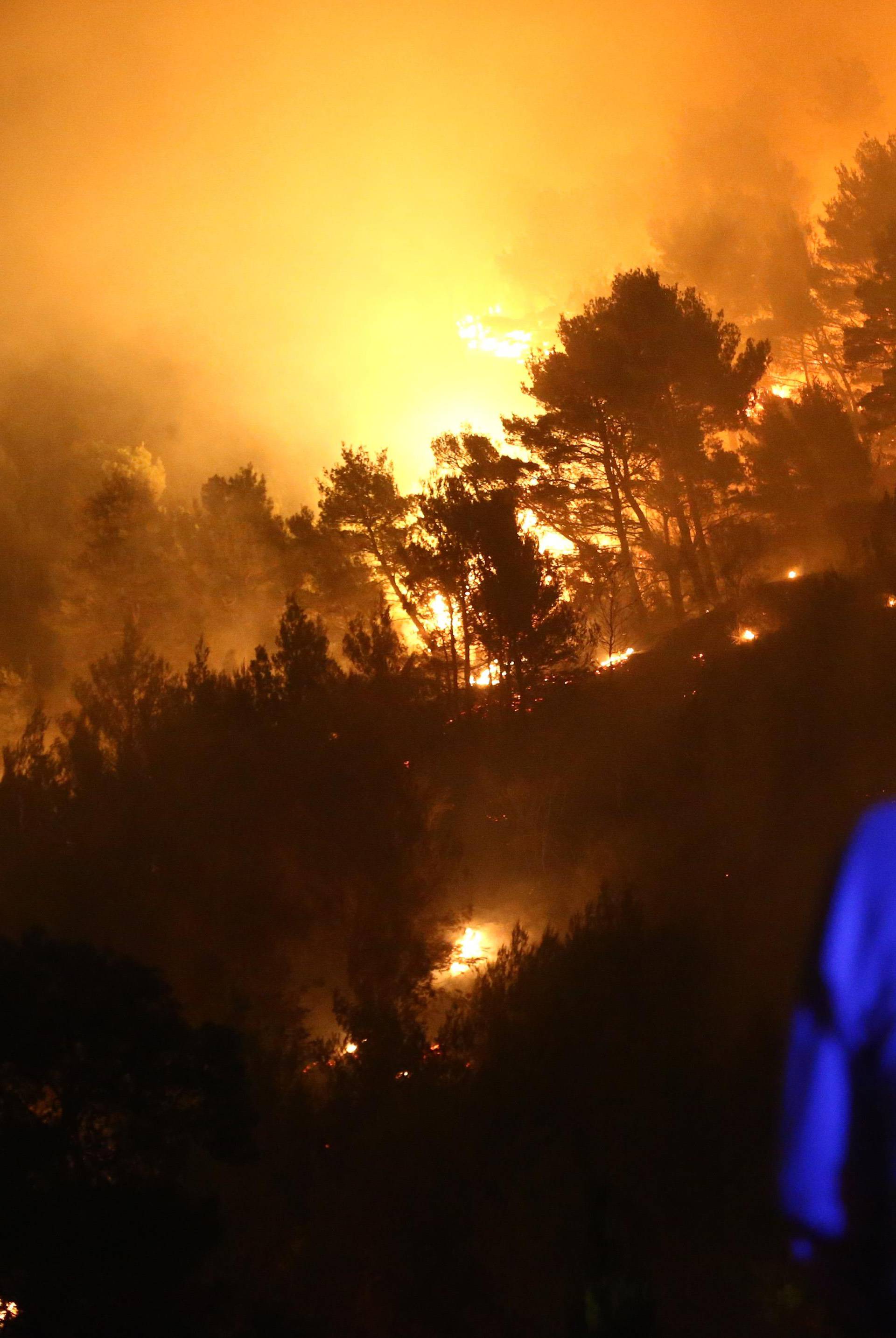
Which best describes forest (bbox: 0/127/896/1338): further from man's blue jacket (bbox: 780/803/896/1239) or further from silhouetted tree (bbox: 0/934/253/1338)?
man's blue jacket (bbox: 780/803/896/1239)

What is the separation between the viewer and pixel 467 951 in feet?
40.7

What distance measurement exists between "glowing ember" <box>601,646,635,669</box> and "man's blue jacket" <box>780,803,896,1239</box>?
9217 millimetres

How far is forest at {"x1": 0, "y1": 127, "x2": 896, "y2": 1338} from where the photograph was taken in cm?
564

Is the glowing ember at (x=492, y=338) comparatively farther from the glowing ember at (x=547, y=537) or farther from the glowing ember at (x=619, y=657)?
the glowing ember at (x=619, y=657)

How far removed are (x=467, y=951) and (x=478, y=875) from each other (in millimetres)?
1762

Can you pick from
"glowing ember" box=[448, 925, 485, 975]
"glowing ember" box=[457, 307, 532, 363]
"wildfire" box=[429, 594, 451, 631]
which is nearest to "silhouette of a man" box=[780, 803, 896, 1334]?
"glowing ember" box=[448, 925, 485, 975]

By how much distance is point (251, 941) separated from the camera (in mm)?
11523

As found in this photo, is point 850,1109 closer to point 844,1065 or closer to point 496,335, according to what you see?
point 844,1065

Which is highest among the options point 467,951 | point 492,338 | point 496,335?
point 492,338

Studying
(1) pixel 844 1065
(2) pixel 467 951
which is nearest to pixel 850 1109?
(1) pixel 844 1065

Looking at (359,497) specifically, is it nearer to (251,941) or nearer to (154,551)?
(154,551)

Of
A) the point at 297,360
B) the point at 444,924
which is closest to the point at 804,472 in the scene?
the point at 444,924

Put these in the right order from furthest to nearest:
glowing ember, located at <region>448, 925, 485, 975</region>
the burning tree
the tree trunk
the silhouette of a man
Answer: the tree trunk → the burning tree → glowing ember, located at <region>448, 925, 485, 975</region> → the silhouette of a man

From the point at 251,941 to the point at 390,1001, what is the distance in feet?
7.36
